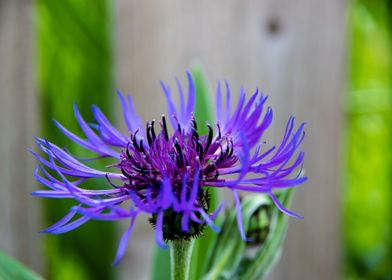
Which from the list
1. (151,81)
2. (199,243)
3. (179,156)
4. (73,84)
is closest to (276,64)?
(151,81)

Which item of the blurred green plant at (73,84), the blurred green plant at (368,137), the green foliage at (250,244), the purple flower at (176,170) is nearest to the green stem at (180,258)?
the purple flower at (176,170)

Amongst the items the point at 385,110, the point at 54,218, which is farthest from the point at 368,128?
the point at 54,218

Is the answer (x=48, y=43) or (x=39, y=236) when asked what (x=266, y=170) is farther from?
(x=48, y=43)

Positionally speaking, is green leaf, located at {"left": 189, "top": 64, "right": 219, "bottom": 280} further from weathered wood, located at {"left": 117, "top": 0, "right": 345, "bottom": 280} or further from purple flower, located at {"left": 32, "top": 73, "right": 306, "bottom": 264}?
weathered wood, located at {"left": 117, "top": 0, "right": 345, "bottom": 280}

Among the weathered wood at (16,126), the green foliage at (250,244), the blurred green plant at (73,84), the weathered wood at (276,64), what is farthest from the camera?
the blurred green plant at (73,84)

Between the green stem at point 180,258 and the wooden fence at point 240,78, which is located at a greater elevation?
the wooden fence at point 240,78

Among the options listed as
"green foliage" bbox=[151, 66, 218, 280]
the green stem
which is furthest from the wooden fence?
the green stem

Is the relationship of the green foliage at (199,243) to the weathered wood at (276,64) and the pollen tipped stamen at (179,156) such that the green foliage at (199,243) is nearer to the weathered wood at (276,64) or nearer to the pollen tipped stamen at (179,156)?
A: the pollen tipped stamen at (179,156)
